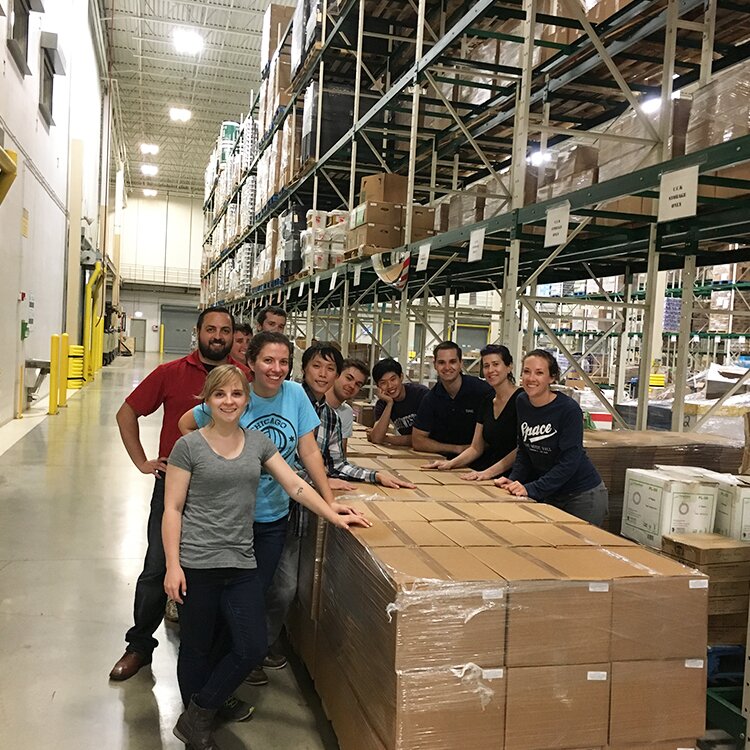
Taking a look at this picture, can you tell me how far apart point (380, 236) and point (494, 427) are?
3468mm

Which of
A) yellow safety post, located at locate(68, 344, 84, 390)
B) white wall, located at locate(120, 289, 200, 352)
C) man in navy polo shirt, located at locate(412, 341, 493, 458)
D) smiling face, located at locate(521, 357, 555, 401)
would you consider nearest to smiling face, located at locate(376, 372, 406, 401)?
man in navy polo shirt, located at locate(412, 341, 493, 458)

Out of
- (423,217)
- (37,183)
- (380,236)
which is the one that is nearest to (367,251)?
(380,236)

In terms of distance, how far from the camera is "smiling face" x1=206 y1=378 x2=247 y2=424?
2504 millimetres

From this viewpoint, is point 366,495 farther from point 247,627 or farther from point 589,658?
point 589,658

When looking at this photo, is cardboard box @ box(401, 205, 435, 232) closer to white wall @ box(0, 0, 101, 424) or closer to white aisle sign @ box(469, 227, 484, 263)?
white aisle sign @ box(469, 227, 484, 263)

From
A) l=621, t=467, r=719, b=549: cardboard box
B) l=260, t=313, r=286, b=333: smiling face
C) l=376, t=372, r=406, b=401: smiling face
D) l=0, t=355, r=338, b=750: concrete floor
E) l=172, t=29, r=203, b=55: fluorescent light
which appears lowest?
l=0, t=355, r=338, b=750: concrete floor

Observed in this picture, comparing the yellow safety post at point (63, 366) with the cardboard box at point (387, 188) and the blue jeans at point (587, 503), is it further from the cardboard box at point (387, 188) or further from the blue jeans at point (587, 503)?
the blue jeans at point (587, 503)

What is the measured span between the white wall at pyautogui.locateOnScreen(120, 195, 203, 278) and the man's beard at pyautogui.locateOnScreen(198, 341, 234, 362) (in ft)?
120

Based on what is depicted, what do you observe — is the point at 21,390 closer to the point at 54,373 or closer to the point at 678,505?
the point at 54,373

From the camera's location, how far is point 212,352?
3289 mm

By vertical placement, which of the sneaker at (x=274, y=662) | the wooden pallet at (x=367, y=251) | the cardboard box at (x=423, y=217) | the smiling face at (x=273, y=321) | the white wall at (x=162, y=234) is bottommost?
the sneaker at (x=274, y=662)

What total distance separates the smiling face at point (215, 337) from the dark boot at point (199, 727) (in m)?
1.50

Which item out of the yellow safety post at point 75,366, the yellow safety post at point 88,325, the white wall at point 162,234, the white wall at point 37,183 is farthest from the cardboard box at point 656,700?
the white wall at point 162,234

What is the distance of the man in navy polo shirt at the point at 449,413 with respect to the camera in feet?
15.1
